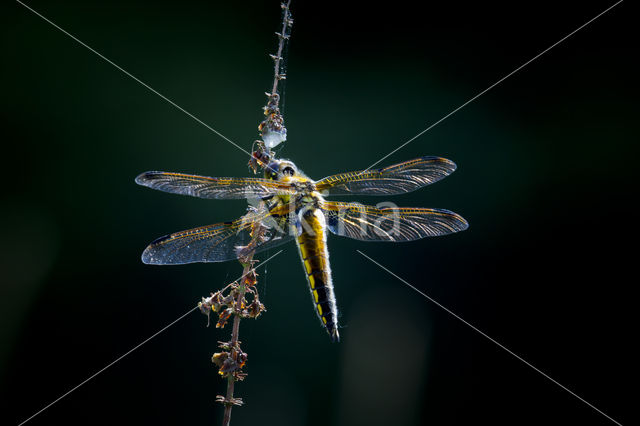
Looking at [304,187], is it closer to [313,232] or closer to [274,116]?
[313,232]

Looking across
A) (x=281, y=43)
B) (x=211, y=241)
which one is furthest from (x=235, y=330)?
(x=281, y=43)

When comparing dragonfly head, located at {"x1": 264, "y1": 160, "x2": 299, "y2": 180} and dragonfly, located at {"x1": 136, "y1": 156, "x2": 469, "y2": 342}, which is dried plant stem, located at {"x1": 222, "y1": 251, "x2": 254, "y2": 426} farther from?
dragonfly head, located at {"x1": 264, "y1": 160, "x2": 299, "y2": 180}

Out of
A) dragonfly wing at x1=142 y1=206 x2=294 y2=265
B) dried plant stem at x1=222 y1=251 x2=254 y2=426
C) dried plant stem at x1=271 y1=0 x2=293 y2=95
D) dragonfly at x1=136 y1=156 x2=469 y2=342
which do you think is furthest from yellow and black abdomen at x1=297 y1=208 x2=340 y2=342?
dried plant stem at x1=271 y1=0 x2=293 y2=95

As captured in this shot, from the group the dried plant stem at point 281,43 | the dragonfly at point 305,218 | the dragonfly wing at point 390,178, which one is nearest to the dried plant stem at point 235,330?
the dragonfly at point 305,218

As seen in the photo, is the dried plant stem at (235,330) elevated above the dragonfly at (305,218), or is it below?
below

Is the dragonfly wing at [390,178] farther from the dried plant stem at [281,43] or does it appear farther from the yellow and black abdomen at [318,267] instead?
the dried plant stem at [281,43]

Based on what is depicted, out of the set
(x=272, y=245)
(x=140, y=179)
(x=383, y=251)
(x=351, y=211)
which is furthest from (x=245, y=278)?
(x=383, y=251)
